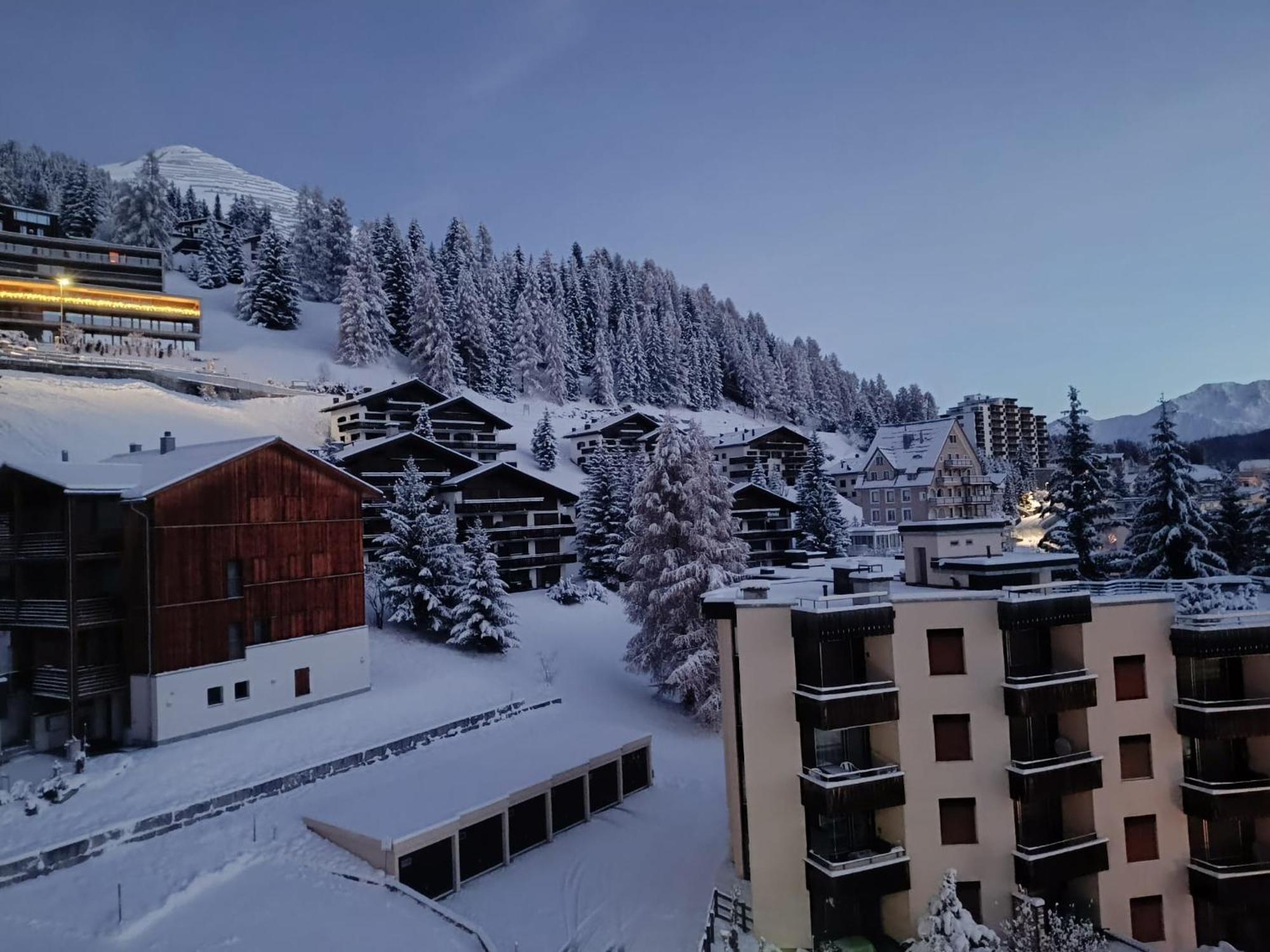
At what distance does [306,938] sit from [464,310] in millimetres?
81856

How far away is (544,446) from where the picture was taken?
77250 mm

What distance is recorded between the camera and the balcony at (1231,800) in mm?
19016

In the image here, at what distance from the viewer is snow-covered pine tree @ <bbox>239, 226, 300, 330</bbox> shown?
3428 inches

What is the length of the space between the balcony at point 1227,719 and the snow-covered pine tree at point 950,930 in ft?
24.6

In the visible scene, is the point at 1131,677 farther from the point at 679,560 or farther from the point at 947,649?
the point at 679,560

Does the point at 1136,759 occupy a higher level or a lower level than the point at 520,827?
higher

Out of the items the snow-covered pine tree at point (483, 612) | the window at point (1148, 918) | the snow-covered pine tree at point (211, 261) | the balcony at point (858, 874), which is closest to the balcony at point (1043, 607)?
the balcony at point (858, 874)

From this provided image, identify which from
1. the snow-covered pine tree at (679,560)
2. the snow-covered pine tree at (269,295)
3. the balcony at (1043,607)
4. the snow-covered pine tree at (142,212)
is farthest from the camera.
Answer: the snow-covered pine tree at (142,212)

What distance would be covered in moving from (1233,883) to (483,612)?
28655mm

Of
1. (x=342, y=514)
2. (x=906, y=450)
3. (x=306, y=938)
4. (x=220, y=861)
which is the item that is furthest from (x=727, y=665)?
(x=906, y=450)

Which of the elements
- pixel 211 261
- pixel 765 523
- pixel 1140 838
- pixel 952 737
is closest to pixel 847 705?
pixel 952 737

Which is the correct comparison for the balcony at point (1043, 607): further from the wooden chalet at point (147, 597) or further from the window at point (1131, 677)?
the wooden chalet at point (147, 597)

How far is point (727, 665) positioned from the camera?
20.8 metres

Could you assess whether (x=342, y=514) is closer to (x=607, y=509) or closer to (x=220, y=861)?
(x=220, y=861)
